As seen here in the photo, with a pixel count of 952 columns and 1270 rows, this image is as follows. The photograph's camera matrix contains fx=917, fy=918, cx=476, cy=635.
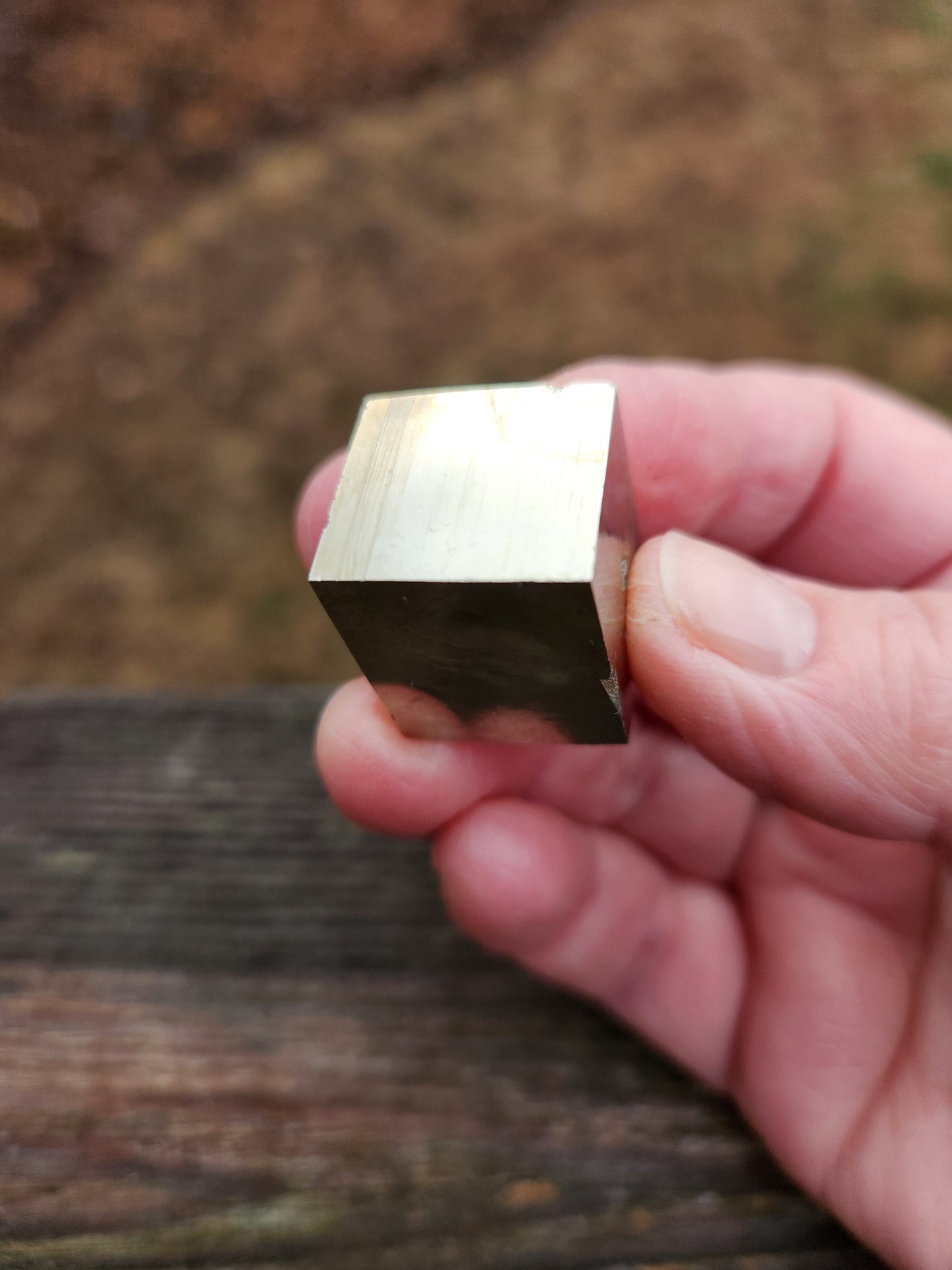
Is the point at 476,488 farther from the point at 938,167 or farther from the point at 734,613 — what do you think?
the point at 938,167

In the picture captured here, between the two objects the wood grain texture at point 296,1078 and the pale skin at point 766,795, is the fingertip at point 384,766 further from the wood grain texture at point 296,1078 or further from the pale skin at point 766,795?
the wood grain texture at point 296,1078

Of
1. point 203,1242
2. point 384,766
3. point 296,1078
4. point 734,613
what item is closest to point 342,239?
point 384,766

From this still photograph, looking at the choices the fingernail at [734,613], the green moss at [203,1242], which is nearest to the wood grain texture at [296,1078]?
the green moss at [203,1242]

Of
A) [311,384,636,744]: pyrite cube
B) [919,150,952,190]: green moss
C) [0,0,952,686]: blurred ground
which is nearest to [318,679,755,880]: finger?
[311,384,636,744]: pyrite cube

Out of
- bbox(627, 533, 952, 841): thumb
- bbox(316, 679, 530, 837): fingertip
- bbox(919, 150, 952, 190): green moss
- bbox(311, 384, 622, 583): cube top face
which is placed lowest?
bbox(316, 679, 530, 837): fingertip

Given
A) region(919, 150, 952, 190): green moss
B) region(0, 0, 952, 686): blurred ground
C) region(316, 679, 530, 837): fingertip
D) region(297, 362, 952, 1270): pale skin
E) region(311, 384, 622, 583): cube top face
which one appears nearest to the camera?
region(311, 384, 622, 583): cube top face

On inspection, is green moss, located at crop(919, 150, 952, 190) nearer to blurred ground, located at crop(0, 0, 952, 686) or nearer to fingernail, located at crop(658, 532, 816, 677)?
blurred ground, located at crop(0, 0, 952, 686)

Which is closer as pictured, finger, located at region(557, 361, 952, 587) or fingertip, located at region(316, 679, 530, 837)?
fingertip, located at region(316, 679, 530, 837)
